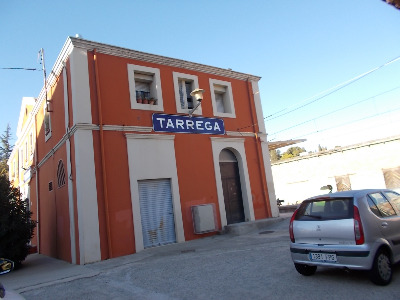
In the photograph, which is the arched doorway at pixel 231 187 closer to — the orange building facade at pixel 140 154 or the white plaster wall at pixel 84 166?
the orange building facade at pixel 140 154

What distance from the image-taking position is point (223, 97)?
15172mm

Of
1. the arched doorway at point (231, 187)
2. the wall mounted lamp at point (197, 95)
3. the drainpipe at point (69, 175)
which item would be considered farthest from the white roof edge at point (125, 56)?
the arched doorway at point (231, 187)

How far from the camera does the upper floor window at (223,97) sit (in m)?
14.6

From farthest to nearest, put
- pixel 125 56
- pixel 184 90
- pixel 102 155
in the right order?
pixel 184 90
pixel 125 56
pixel 102 155

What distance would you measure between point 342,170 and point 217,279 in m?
22.6

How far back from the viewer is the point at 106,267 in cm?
862

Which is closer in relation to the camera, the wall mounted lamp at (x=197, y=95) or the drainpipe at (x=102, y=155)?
the drainpipe at (x=102, y=155)

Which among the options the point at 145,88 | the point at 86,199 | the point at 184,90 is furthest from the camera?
the point at 184,90

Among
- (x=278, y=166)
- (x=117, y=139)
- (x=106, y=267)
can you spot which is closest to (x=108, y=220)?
(x=106, y=267)

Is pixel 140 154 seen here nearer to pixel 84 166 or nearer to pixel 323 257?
pixel 84 166

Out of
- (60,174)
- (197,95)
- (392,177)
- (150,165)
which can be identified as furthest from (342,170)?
(60,174)

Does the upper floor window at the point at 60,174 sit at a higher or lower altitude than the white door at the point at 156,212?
higher

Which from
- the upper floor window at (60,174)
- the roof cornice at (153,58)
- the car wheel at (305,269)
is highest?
the roof cornice at (153,58)

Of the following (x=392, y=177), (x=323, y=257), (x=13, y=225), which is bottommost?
(x=323, y=257)
